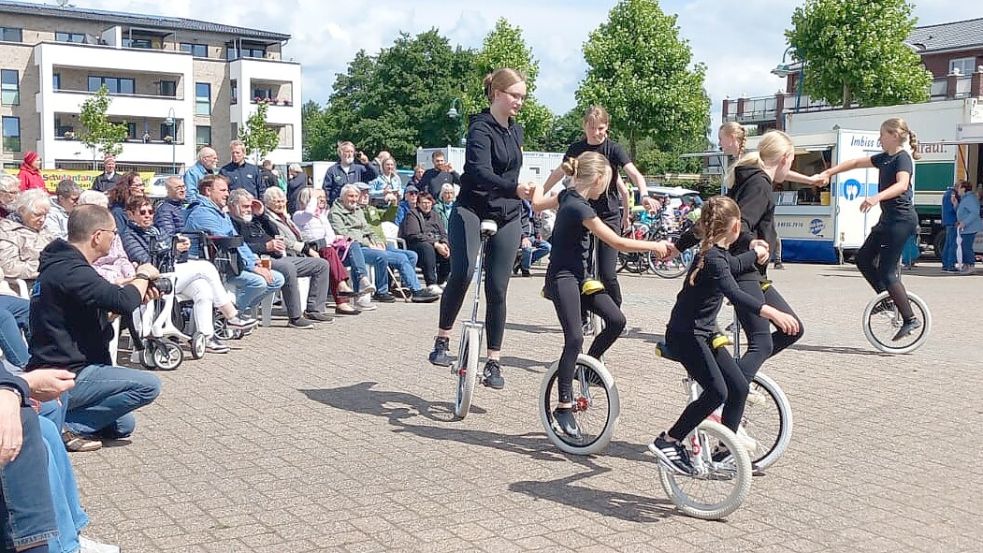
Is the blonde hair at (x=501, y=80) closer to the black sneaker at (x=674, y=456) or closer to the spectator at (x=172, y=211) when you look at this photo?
the black sneaker at (x=674, y=456)

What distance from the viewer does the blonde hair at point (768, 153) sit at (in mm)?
6667

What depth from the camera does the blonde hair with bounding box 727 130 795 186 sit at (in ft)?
21.9

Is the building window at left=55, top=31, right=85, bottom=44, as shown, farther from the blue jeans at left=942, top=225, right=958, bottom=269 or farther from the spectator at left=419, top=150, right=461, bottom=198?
the blue jeans at left=942, top=225, right=958, bottom=269

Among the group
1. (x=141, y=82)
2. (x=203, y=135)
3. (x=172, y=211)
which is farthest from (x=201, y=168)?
(x=203, y=135)

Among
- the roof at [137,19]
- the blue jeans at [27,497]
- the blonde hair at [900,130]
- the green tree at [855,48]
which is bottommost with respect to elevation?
the blue jeans at [27,497]

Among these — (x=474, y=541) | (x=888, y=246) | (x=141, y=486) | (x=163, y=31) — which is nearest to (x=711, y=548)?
(x=474, y=541)

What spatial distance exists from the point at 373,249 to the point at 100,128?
45559 mm

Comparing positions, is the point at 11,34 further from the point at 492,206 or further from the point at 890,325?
the point at 492,206

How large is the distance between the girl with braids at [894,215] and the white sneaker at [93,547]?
7.17 metres

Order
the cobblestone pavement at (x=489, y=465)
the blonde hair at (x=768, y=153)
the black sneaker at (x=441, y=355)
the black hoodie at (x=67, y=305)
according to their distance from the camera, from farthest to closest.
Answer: the black sneaker at (x=441, y=355)
the blonde hair at (x=768, y=153)
the black hoodie at (x=67, y=305)
the cobblestone pavement at (x=489, y=465)

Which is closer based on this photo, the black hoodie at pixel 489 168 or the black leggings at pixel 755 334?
the black leggings at pixel 755 334

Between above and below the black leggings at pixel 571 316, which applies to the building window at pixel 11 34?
above

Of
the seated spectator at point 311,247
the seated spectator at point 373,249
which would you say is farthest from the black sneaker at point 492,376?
the seated spectator at point 373,249

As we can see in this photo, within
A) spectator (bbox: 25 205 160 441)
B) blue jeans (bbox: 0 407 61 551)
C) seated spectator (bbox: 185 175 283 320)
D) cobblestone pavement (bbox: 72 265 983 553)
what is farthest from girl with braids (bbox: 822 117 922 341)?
blue jeans (bbox: 0 407 61 551)
